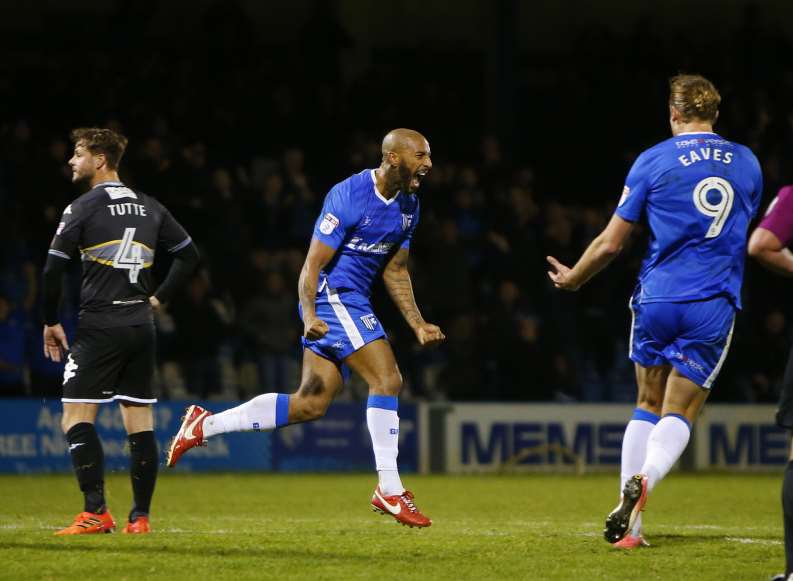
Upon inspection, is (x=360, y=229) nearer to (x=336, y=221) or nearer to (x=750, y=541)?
Result: (x=336, y=221)

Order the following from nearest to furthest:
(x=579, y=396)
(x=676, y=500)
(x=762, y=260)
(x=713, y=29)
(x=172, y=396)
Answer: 1. (x=762, y=260)
2. (x=676, y=500)
3. (x=172, y=396)
4. (x=579, y=396)
5. (x=713, y=29)

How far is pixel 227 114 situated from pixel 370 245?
10.2 metres

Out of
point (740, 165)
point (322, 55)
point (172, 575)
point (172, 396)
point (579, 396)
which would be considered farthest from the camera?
point (322, 55)

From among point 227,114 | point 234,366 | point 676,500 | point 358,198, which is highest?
point 227,114

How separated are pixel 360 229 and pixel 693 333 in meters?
2.06

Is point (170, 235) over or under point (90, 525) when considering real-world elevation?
over

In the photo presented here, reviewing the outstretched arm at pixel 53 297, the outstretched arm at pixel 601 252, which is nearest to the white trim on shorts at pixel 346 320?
the outstretched arm at pixel 601 252

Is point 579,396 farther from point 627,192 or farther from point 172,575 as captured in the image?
point 172,575

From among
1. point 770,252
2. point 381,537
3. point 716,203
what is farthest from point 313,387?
point 770,252

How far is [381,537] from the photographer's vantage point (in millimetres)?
7797

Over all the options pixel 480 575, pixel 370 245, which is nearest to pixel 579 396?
pixel 370 245

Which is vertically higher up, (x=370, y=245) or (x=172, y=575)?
(x=370, y=245)

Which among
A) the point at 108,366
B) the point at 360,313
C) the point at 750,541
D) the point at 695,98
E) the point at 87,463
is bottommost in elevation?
the point at 750,541

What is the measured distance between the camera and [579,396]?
57.3 feet
